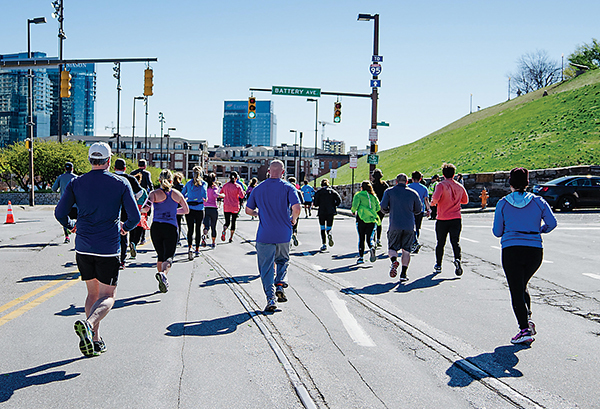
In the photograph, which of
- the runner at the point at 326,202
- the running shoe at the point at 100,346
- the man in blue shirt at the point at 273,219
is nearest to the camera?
the running shoe at the point at 100,346

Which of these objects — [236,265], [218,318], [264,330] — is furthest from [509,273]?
[236,265]

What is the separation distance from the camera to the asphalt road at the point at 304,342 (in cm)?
438

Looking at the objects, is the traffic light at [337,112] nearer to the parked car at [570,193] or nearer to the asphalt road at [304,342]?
the parked car at [570,193]

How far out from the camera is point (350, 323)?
6.68m

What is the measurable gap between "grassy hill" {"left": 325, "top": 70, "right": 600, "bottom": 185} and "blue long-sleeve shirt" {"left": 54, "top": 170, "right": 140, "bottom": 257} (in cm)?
3387

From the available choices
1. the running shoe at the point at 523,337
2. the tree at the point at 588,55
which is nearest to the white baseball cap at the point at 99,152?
Result: the running shoe at the point at 523,337

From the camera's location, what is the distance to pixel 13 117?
183250 millimetres

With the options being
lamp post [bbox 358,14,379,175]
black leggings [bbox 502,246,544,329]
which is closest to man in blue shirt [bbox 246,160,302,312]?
black leggings [bbox 502,246,544,329]

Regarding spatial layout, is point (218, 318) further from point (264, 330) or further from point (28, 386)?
point (28, 386)

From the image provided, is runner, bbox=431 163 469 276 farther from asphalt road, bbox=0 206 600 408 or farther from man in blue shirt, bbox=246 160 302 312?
man in blue shirt, bbox=246 160 302 312

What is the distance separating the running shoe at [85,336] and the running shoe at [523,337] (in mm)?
4236

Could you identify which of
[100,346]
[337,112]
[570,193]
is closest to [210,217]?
[100,346]

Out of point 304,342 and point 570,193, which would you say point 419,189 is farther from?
point 570,193

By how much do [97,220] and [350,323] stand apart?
3165 mm
